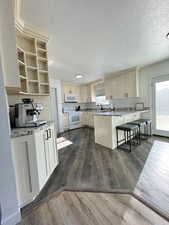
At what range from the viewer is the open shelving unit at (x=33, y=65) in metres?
1.97

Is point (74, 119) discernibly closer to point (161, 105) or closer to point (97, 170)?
point (161, 105)

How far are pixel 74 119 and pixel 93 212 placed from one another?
177 inches

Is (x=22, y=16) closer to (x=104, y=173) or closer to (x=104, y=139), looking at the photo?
(x=104, y=173)

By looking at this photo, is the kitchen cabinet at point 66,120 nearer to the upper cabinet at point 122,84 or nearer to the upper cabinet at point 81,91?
the upper cabinet at point 81,91

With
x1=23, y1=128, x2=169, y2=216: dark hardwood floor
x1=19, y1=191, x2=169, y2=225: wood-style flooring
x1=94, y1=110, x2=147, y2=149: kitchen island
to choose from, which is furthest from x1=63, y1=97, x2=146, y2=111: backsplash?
x1=19, y1=191, x2=169, y2=225: wood-style flooring

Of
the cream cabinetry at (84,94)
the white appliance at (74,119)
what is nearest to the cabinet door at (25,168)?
the white appliance at (74,119)

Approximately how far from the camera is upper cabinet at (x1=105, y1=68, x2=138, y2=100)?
152 inches

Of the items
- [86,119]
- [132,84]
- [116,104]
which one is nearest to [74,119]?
[86,119]

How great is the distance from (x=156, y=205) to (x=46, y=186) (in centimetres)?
147

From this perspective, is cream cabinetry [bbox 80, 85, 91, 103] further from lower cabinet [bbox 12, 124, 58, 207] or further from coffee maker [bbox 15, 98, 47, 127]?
lower cabinet [bbox 12, 124, 58, 207]

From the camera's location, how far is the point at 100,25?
5.49 feet

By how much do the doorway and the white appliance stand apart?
3348 mm

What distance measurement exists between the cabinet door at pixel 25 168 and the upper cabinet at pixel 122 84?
11.5 feet

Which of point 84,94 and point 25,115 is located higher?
point 84,94
